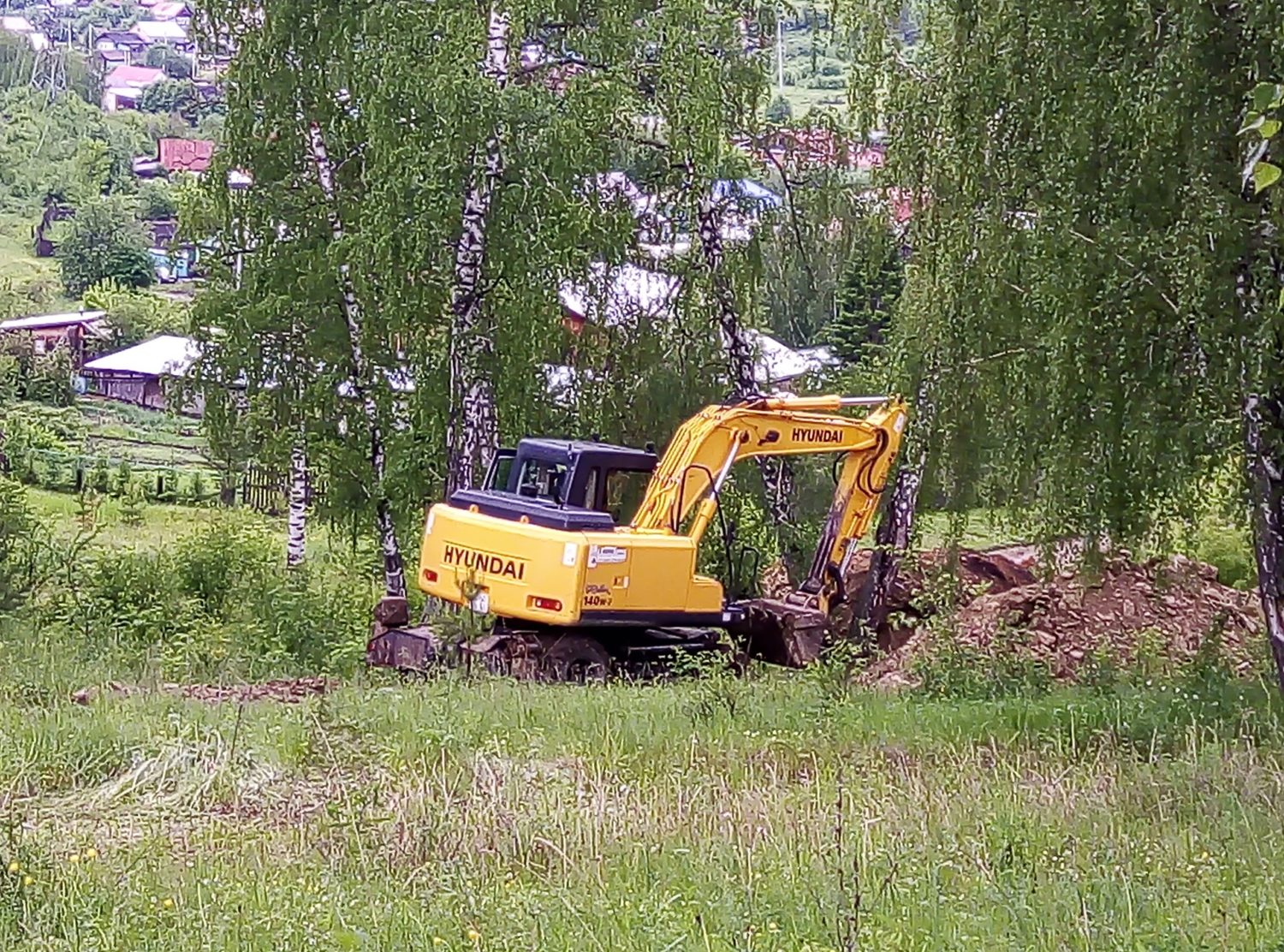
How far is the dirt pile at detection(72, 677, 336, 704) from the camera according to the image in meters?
10.1

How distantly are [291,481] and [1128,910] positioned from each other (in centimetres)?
1639

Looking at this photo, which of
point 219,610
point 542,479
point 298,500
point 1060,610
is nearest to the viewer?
point 542,479

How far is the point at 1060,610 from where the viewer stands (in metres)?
17.2

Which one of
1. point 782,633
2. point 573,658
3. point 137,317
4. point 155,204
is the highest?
point 155,204

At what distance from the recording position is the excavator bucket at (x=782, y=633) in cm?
1455

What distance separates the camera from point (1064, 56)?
8086mm

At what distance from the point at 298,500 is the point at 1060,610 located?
9.70 metres

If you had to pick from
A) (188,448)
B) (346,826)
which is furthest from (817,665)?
(188,448)

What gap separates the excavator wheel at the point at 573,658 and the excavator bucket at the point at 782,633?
2.01 metres

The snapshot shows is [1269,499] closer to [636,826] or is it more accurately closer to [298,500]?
[636,826]

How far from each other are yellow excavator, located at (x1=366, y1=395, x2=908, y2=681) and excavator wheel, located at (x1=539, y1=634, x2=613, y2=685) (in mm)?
12

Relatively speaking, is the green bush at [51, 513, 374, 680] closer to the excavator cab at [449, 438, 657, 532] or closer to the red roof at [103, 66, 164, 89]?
the excavator cab at [449, 438, 657, 532]

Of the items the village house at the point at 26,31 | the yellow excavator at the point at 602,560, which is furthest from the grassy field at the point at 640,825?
the village house at the point at 26,31

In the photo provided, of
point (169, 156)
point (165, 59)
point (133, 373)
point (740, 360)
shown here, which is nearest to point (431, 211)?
point (740, 360)
